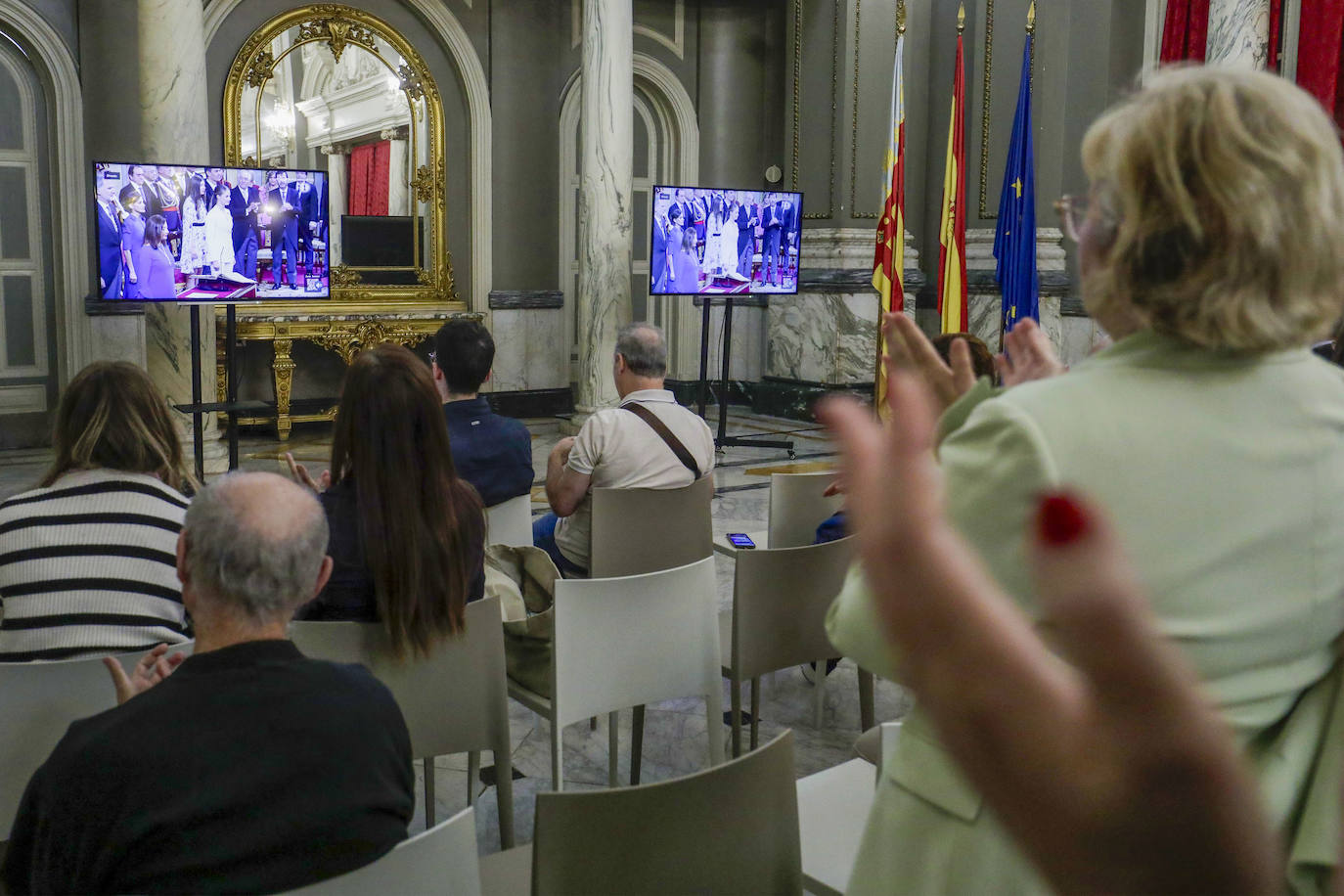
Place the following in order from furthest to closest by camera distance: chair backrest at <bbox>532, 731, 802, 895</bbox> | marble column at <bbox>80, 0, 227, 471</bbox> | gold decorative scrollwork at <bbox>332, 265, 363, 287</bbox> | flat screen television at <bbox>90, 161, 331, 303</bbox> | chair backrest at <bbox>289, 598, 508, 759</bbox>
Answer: gold decorative scrollwork at <bbox>332, 265, 363, 287</bbox>, marble column at <bbox>80, 0, 227, 471</bbox>, flat screen television at <bbox>90, 161, 331, 303</bbox>, chair backrest at <bbox>289, 598, 508, 759</bbox>, chair backrest at <bbox>532, 731, 802, 895</bbox>

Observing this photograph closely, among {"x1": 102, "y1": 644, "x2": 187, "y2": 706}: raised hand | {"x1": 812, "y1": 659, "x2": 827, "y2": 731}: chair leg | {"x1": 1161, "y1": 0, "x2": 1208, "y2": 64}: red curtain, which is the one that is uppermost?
{"x1": 1161, "y1": 0, "x2": 1208, "y2": 64}: red curtain

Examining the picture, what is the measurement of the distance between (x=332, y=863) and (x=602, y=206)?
700 centimetres

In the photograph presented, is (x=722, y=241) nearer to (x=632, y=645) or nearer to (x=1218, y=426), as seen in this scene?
(x=632, y=645)

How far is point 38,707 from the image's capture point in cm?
182

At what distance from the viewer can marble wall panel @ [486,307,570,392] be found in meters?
9.26

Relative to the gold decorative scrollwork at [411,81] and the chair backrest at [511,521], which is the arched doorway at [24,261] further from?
the chair backrest at [511,521]

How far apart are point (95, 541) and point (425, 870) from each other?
4.13ft

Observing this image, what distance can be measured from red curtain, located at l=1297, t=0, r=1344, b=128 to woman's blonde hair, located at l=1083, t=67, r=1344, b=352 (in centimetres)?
707

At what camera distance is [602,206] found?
7.97 metres

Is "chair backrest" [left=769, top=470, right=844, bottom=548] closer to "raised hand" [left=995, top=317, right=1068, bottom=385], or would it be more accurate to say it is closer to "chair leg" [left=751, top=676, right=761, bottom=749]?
"chair leg" [left=751, top=676, right=761, bottom=749]

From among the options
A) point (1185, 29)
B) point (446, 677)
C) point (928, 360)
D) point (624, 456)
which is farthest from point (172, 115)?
point (1185, 29)

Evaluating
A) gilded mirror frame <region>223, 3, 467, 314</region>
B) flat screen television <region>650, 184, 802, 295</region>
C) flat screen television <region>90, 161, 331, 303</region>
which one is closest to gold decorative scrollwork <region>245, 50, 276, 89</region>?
gilded mirror frame <region>223, 3, 467, 314</region>

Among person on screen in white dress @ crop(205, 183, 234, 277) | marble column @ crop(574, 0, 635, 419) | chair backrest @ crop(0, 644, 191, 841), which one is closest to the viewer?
chair backrest @ crop(0, 644, 191, 841)

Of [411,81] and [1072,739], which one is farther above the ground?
[411,81]
